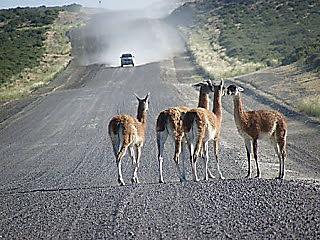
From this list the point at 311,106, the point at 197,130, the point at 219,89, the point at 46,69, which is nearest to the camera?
the point at 197,130

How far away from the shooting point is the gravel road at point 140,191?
10.4 metres

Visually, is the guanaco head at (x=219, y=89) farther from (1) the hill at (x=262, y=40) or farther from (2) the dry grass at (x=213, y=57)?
(2) the dry grass at (x=213, y=57)

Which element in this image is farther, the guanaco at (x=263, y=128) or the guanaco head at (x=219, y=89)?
the guanaco head at (x=219, y=89)

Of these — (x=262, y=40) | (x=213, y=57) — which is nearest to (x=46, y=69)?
(x=213, y=57)

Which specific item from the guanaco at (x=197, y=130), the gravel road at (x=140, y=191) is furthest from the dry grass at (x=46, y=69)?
the guanaco at (x=197, y=130)

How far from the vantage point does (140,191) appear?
529 inches

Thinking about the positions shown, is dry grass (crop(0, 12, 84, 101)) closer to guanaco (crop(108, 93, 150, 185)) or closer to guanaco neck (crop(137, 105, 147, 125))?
guanaco neck (crop(137, 105, 147, 125))

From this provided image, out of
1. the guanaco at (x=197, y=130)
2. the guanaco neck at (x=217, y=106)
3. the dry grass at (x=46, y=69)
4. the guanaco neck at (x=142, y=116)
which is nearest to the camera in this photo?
Answer: the guanaco at (x=197, y=130)

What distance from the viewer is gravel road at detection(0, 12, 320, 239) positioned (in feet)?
34.0

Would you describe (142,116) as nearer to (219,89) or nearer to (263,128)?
(219,89)

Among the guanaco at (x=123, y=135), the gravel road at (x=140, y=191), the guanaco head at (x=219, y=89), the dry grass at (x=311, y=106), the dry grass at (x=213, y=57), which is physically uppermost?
the guanaco head at (x=219, y=89)

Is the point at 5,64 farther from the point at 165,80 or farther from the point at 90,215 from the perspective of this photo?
the point at 90,215

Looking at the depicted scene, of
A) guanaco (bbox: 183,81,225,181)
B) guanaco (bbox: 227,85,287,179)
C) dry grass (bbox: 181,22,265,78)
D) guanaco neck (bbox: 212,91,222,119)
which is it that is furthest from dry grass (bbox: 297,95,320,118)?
dry grass (bbox: 181,22,265,78)

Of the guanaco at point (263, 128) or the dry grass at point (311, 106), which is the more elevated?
the guanaco at point (263, 128)
